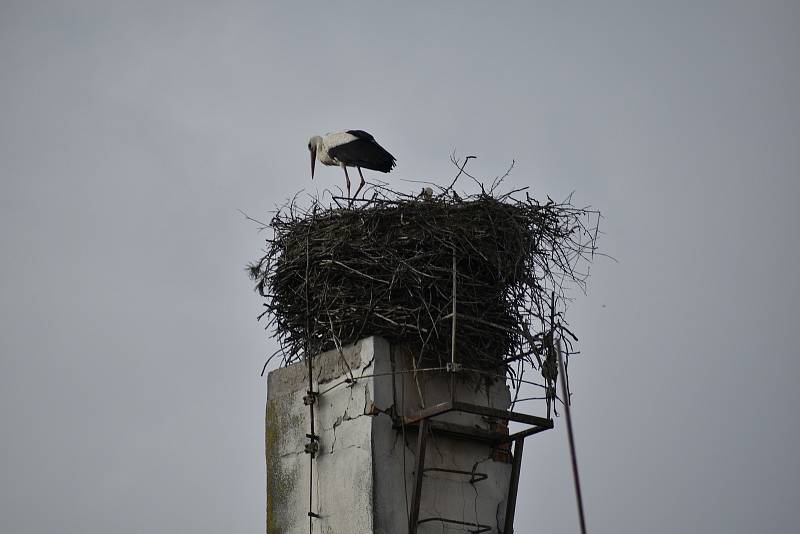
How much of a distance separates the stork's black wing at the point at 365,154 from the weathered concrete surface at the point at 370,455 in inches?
107

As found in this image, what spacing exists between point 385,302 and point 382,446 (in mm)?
951

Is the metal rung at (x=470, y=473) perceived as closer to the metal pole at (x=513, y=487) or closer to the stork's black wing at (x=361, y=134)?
the metal pole at (x=513, y=487)

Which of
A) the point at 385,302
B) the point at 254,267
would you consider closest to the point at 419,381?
the point at 385,302

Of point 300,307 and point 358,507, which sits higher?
point 300,307

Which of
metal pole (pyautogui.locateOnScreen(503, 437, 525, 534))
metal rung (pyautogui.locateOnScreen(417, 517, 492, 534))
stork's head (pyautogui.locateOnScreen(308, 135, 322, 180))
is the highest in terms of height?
stork's head (pyautogui.locateOnScreen(308, 135, 322, 180))

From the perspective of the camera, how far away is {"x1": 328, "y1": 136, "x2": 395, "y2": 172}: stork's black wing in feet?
31.7

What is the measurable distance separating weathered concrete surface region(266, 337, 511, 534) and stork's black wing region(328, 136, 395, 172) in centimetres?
272

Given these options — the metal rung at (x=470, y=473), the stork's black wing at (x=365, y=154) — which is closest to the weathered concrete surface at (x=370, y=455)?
the metal rung at (x=470, y=473)

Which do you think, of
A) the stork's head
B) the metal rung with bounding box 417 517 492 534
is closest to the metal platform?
the metal rung with bounding box 417 517 492 534

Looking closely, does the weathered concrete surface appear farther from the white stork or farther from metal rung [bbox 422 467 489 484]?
the white stork

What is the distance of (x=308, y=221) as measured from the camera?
7.76 meters

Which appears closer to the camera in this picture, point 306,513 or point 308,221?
point 306,513

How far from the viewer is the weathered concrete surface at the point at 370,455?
6.70 m

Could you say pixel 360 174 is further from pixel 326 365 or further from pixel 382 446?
pixel 382 446
